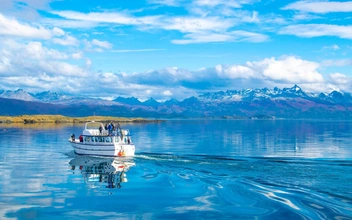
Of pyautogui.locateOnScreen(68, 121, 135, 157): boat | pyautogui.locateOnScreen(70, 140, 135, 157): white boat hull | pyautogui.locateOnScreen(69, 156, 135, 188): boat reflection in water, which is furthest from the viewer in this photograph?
pyautogui.locateOnScreen(68, 121, 135, 157): boat

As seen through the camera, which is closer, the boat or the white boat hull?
the white boat hull

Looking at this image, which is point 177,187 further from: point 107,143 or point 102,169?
point 107,143

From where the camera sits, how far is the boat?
229 feet

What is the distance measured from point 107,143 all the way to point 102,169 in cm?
1437

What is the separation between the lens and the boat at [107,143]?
69731 millimetres

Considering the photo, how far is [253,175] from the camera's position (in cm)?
4988

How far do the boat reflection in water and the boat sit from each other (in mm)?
1887

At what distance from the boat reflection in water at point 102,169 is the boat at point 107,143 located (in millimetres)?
1887

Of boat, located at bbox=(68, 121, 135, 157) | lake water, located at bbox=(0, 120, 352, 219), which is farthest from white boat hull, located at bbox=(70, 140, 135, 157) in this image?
lake water, located at bbox=(0, 120, 352, 219)

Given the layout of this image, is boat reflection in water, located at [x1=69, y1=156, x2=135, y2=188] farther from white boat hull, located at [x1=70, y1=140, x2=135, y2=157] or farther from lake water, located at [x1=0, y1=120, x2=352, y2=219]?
white boat hull, located at [x1=70, y1=140, x2=135, y2=157]

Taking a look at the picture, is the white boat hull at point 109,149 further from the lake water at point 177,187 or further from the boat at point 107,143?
the lake water at point 177,187

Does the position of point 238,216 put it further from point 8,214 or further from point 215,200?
point 8,214

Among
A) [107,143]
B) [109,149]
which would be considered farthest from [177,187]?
[107,143]

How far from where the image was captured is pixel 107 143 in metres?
70.9
